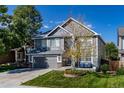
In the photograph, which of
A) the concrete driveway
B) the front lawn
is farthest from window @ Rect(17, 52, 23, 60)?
the concrete driveway

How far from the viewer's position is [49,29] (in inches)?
905

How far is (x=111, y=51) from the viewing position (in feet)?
78.5

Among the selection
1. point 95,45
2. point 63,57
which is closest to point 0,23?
point 63,57

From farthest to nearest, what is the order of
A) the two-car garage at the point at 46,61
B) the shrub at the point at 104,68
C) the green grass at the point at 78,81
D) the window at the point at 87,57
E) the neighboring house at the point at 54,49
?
1. the two-car garage at the point at 46,61
2. the neighboring house at the point at 54,49
3. the shrub at the point at 104,68
4. the window at the point at 87,57
5. the green grass at the point at 78,81

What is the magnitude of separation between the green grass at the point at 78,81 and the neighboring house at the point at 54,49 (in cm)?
371

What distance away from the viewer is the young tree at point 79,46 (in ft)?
61.6

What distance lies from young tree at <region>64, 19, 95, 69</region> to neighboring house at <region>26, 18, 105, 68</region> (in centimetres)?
101

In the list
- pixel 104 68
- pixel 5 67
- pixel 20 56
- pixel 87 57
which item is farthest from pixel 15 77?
pixel 20 56

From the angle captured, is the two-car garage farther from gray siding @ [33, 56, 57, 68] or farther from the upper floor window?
the upper floor window

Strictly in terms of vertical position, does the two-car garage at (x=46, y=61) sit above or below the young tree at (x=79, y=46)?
below

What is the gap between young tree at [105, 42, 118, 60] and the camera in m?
22.7

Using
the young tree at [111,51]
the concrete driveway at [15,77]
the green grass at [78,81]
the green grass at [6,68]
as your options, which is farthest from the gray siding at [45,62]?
the young tree at [111,51]

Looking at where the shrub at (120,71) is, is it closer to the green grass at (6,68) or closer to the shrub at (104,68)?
the shrub at (104,68)
